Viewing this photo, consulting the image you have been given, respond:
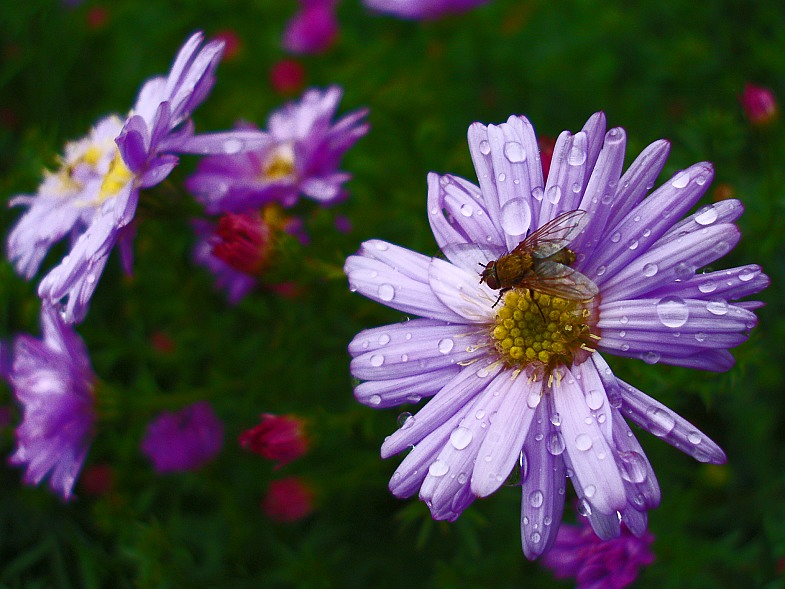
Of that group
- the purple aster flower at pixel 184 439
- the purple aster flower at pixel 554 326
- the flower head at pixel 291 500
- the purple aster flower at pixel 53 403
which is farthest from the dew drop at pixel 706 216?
the purple aster flower at pixel 184 439

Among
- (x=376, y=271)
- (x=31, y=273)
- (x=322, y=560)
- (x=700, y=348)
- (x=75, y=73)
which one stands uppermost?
(x=75, y=73)

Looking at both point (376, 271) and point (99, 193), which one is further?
point (99, 193)

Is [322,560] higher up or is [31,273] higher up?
[31,273]

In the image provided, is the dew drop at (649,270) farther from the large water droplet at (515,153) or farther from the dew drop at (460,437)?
the dew drop at (460,437)

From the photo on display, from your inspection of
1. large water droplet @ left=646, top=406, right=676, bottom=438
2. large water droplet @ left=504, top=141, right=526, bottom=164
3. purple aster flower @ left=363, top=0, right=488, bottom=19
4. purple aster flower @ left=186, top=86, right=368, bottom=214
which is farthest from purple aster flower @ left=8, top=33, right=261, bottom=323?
purple aster flower @ left=363, top=0, right=488, bottom=19

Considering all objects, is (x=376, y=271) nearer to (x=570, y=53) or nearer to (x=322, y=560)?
(x=322, y=560)

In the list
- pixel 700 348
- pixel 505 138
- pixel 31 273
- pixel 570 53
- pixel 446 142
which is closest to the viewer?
pixel 700 348

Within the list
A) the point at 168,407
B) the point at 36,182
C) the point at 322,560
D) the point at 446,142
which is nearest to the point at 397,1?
the point at 446,142

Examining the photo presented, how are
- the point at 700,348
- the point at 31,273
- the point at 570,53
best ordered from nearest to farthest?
the point at 700,348 → the point at 31,273 → the point at 570,53
